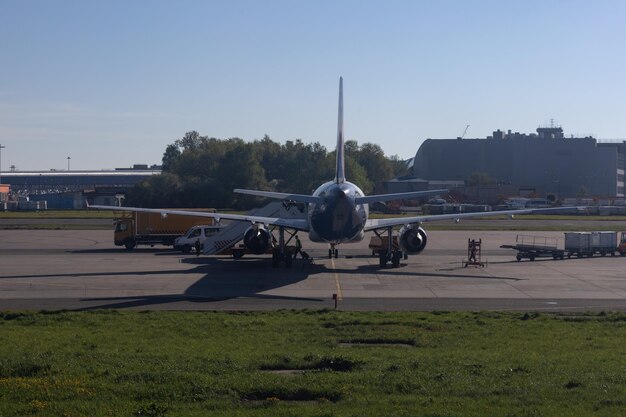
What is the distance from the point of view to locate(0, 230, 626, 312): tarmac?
36031 millimetres

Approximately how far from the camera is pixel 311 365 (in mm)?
20562

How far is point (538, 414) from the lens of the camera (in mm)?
15586

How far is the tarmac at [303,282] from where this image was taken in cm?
3603

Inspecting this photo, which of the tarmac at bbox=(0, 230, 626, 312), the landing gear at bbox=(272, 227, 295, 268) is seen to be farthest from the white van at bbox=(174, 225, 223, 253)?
the landing gear at bbox=(272, 227, 295, 268)

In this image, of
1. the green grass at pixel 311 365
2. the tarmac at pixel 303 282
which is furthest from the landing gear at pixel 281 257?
the green grass at pixel 311 365

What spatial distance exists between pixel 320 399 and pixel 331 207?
100 ft

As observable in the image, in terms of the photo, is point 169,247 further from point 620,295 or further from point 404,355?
point 404,355

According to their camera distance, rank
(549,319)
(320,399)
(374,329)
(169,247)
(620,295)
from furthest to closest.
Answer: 1. (169,247)
2. (620,295)
3. (549,319)
4. (374,329)
5. (320,399)

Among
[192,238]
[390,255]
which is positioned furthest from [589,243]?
[192,238]

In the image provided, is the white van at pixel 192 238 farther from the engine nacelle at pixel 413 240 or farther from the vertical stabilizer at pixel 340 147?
the engine nacelle at pixel 413 240

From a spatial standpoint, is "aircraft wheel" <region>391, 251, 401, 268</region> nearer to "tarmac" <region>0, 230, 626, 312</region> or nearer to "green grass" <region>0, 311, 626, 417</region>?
"tarmac" <region>0, 230, 626, 312</region>

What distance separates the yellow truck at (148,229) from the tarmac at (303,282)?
176 centimetres

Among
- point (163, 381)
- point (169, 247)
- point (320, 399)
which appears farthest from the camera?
point (169, 247)

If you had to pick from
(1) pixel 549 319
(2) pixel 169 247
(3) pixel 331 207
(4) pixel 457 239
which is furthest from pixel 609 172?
(1) pixel 549 319
